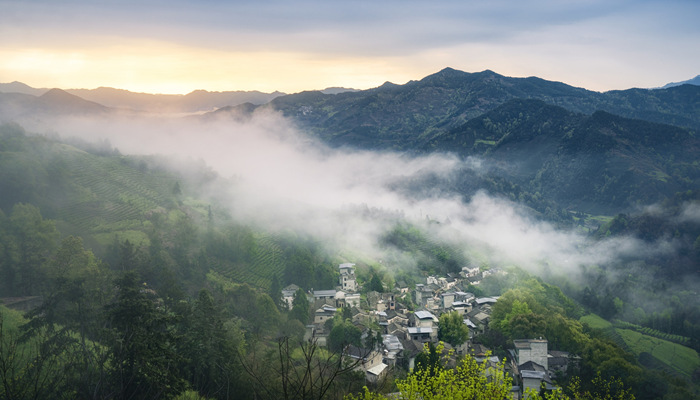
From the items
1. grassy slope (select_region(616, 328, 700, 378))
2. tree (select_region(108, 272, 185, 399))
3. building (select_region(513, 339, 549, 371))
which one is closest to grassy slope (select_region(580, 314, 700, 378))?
grassy slope (select_region(616, 328, 700, 378))

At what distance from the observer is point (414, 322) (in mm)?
45469

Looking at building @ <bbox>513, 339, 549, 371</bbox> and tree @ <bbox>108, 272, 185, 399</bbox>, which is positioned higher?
tree @ <bbox>108, 272, 185, 399</bbox>

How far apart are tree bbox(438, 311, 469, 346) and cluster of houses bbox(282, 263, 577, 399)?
2.76 ft

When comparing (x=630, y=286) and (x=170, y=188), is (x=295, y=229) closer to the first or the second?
(x=170, y=188)

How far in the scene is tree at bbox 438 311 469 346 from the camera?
4019 cm

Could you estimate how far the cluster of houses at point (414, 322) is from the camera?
110 ft

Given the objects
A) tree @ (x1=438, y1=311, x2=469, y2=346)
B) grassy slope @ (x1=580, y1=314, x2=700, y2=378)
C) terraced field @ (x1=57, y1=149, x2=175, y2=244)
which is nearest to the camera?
tree @ (x1=438, y1=311, x2=469, y2=346)

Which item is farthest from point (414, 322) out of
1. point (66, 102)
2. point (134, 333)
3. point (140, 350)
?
point (66, 102)

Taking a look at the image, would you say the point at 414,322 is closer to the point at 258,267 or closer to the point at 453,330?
the point at 453,330

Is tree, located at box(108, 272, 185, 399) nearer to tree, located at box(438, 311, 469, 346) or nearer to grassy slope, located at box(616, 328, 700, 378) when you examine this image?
tree, located at box(438, 311, 469, 346)

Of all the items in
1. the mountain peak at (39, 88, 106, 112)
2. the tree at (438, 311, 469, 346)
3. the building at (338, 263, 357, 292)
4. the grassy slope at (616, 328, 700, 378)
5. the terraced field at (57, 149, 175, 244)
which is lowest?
the grassy slope at (616, 328, 700, 378)

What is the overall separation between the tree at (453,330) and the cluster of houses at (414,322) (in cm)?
84

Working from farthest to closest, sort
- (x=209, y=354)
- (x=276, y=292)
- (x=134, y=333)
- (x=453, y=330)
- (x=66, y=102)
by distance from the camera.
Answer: (x=66, y=102)
(x=276, y=292)
(x=453, y=330)
(x=209, y=354)
(x=134, y=333)

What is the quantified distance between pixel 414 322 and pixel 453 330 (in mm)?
5794
